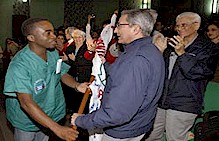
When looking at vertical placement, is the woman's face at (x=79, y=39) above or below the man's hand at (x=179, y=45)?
below

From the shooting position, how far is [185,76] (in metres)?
2.71

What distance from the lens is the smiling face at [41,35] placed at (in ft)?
7.62

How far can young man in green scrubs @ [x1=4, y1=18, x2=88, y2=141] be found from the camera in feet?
7.13

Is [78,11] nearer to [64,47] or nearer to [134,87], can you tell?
[64,47]

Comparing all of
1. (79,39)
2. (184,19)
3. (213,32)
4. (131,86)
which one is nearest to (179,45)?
(184,19)

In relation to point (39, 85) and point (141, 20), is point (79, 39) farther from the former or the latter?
point (141, 20)

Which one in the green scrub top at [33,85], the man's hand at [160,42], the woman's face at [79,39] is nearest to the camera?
the green scrub top at [33,85]

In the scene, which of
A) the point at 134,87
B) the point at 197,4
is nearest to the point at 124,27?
the point at 134,87

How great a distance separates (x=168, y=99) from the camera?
287 centimetres

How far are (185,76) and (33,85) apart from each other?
3.79 ft

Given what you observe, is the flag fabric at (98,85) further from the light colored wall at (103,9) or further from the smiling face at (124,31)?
the light colored wall at (103,9)

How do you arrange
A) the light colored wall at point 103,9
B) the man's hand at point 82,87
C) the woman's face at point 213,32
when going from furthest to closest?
the light colored wall at point 103,9, the woman's face at point 213,32, the man's hand at point 82,87

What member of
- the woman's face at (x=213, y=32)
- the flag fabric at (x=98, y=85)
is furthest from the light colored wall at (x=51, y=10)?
the flag fabric at (x=98, y=85)

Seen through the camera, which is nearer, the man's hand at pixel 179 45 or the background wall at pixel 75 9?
the man's hand at pixel 179 45
